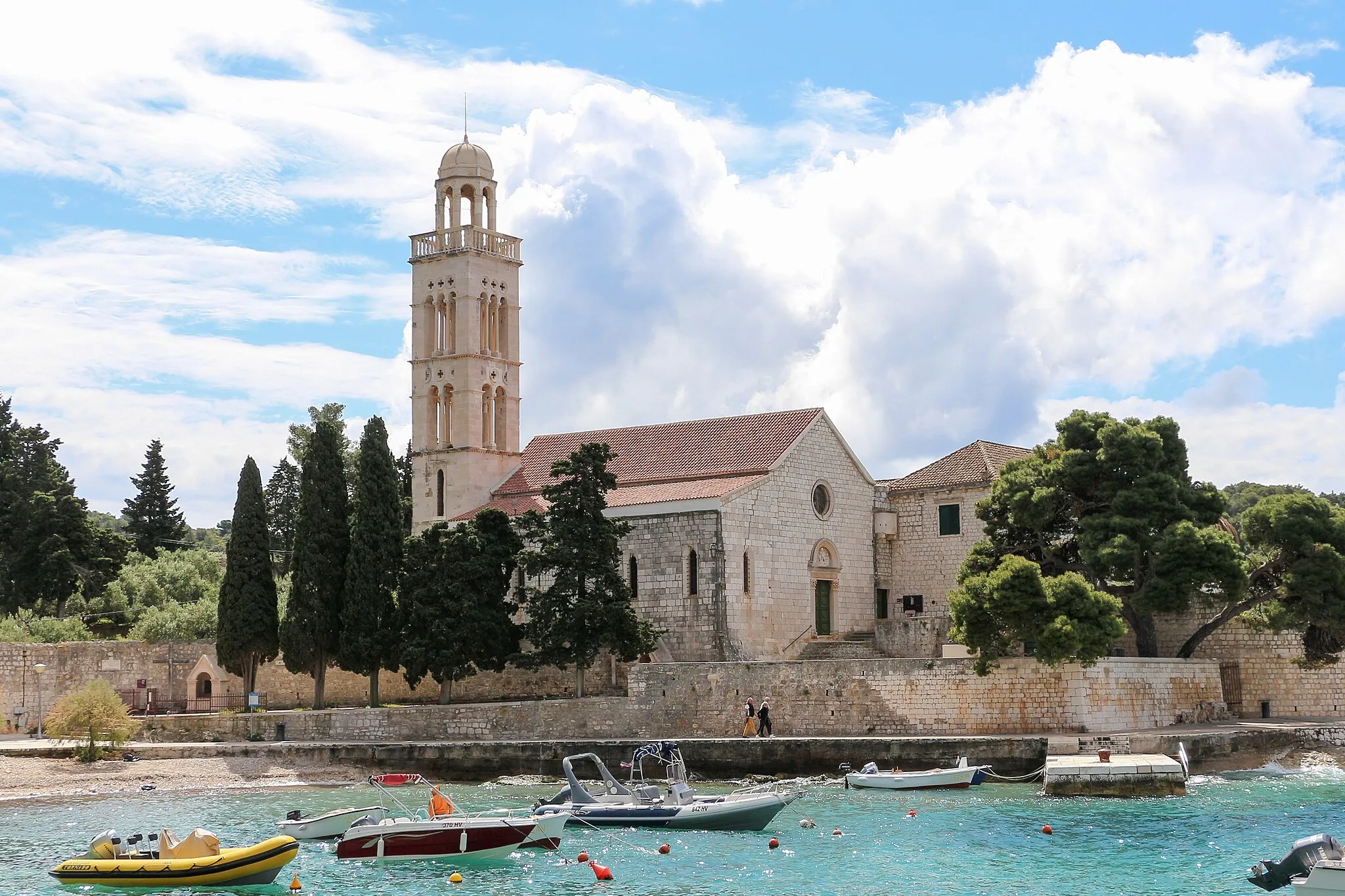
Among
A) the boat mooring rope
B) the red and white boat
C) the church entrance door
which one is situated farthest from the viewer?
the church entrance door

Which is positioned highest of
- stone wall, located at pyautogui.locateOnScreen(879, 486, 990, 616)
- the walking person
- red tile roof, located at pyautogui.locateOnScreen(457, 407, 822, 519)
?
red tile roof, located at pyautogui.locateOnScreen(457, 407, 822, 519)

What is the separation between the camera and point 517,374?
49.8 metres

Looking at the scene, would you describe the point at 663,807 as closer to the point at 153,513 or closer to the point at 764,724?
the point at 764,724

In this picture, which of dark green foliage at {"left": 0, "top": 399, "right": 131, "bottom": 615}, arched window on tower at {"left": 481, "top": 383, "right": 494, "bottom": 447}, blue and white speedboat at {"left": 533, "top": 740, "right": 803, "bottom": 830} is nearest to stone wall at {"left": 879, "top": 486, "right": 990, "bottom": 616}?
arched window on tower at {"left": 481, "top": 383, "right": 494, "bottom": 447}

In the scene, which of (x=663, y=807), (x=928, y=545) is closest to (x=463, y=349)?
(x=928, y=545)

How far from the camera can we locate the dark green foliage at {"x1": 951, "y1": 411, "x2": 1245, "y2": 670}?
34406 mm

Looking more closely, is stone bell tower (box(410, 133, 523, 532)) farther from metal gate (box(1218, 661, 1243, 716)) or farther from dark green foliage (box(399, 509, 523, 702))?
metal gate (box(1218, 661, 1243, 716))

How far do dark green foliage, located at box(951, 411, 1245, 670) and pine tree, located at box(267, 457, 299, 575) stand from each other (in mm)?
42727

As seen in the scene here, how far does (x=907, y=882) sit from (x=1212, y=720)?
63.6 ft

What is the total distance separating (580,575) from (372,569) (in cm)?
608

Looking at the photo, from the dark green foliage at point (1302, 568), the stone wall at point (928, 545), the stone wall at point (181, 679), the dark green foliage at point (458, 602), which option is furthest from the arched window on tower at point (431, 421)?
the dark green foliage at point (1302, 568)

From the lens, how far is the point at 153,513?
7194 centimetres

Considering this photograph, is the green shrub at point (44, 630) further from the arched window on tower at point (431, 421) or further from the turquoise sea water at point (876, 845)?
the turquoise sea water at point (876, 845)

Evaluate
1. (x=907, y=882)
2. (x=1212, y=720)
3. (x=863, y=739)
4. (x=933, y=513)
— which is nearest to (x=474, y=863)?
(x=907, y=882)
